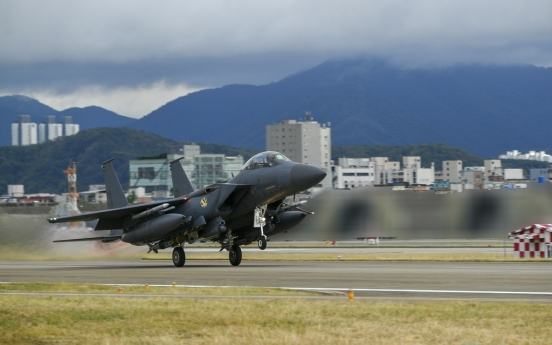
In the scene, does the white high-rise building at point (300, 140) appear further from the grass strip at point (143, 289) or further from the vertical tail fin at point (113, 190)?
the grass strip at point (143, 289)

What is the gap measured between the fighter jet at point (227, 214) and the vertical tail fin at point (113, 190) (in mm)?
2702

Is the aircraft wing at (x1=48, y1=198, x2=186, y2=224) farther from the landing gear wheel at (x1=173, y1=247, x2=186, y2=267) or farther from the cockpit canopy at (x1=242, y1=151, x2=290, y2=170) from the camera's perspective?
the cockpit canopy at (x1=242, y1=151, x2=290, y2=170)

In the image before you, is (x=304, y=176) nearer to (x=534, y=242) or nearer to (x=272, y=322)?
(x=534, y=242)

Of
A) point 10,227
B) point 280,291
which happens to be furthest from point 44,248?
point 280,291

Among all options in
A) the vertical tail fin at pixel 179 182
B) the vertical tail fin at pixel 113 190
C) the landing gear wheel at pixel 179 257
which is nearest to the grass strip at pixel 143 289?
the landing gear wheel at pixel 179 257

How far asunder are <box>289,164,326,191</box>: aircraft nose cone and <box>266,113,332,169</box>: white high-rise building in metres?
153

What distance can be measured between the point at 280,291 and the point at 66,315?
5722 millimetres

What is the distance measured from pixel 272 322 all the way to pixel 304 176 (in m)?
14.4

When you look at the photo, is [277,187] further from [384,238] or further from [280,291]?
[384,238]

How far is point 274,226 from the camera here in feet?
98.7

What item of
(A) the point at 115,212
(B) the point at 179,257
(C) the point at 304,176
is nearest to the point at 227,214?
(B) the point at 179,257

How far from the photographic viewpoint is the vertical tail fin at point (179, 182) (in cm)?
3316

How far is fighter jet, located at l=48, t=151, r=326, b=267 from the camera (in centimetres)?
2764

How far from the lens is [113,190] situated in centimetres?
3388
